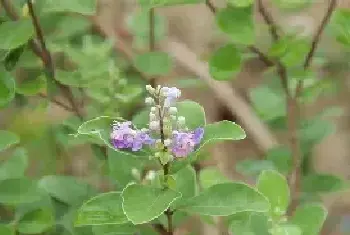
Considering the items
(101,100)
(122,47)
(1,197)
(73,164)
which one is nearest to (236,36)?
(101,100)

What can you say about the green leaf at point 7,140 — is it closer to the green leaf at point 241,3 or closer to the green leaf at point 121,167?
the green leaf at point 121,167

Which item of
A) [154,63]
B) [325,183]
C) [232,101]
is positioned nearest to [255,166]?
[325,183]

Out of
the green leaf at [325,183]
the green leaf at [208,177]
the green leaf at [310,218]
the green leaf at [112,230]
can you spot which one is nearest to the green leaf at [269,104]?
the green leaf at [325,183]

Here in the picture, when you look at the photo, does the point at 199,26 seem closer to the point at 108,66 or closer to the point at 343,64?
the point at 343,64

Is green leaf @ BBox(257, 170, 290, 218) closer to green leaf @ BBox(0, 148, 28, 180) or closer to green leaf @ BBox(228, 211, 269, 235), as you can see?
green leaf @ BBox(228, 211, 269, 235)

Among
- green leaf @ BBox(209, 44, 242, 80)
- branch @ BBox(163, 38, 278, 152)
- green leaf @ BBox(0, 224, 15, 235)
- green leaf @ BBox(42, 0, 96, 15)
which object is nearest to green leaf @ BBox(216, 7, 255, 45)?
green leaf @ BBox(209, 44, 242, 80)

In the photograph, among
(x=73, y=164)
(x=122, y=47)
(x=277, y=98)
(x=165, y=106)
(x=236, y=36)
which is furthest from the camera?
(x=73, y=164)

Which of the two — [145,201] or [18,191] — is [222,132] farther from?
[18,191]

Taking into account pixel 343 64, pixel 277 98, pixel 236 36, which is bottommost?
pixel 343 64
